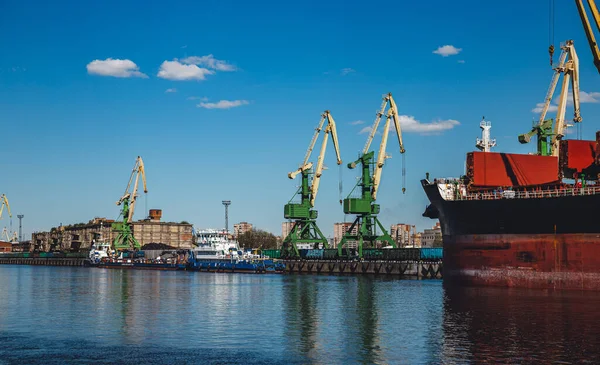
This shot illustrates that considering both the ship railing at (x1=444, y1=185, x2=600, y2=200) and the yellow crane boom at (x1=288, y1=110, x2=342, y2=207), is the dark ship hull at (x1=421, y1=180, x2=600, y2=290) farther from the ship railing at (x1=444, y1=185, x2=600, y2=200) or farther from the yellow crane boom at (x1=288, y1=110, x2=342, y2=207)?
the yellow crane boom at (x1=288, y1=110, x2=342, y2=207)

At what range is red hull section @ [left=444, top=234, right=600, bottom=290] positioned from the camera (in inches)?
2183

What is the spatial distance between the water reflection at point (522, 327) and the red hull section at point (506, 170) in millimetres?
14792

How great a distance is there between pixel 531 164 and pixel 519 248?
1619 cm

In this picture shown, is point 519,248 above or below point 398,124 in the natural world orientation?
below

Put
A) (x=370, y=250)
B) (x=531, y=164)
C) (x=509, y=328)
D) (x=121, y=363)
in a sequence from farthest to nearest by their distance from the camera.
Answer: (x=370, y=250) < (x=531, y=164) < (x=509, y=328) < (x=121, y=363)

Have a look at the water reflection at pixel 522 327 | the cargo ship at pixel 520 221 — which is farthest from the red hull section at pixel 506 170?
the water reflection at pixel 522 327

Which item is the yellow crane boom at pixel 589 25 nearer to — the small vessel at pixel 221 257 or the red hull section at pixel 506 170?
the red hull section at pixel 506 170

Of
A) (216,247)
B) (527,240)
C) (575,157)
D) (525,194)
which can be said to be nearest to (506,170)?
(575,157)

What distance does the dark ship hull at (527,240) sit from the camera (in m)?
55.6

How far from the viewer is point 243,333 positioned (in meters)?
39.0

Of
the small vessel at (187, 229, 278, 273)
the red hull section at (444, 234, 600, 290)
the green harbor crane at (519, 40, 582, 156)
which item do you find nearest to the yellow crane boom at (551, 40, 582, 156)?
the green harbor crane at (519, 40, 582, 156)

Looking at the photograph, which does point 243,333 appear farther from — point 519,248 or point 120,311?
point 519,248

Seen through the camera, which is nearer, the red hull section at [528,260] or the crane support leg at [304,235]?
the red hull section at [528,260]

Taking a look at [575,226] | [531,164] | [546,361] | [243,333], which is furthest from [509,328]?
[531,164]
